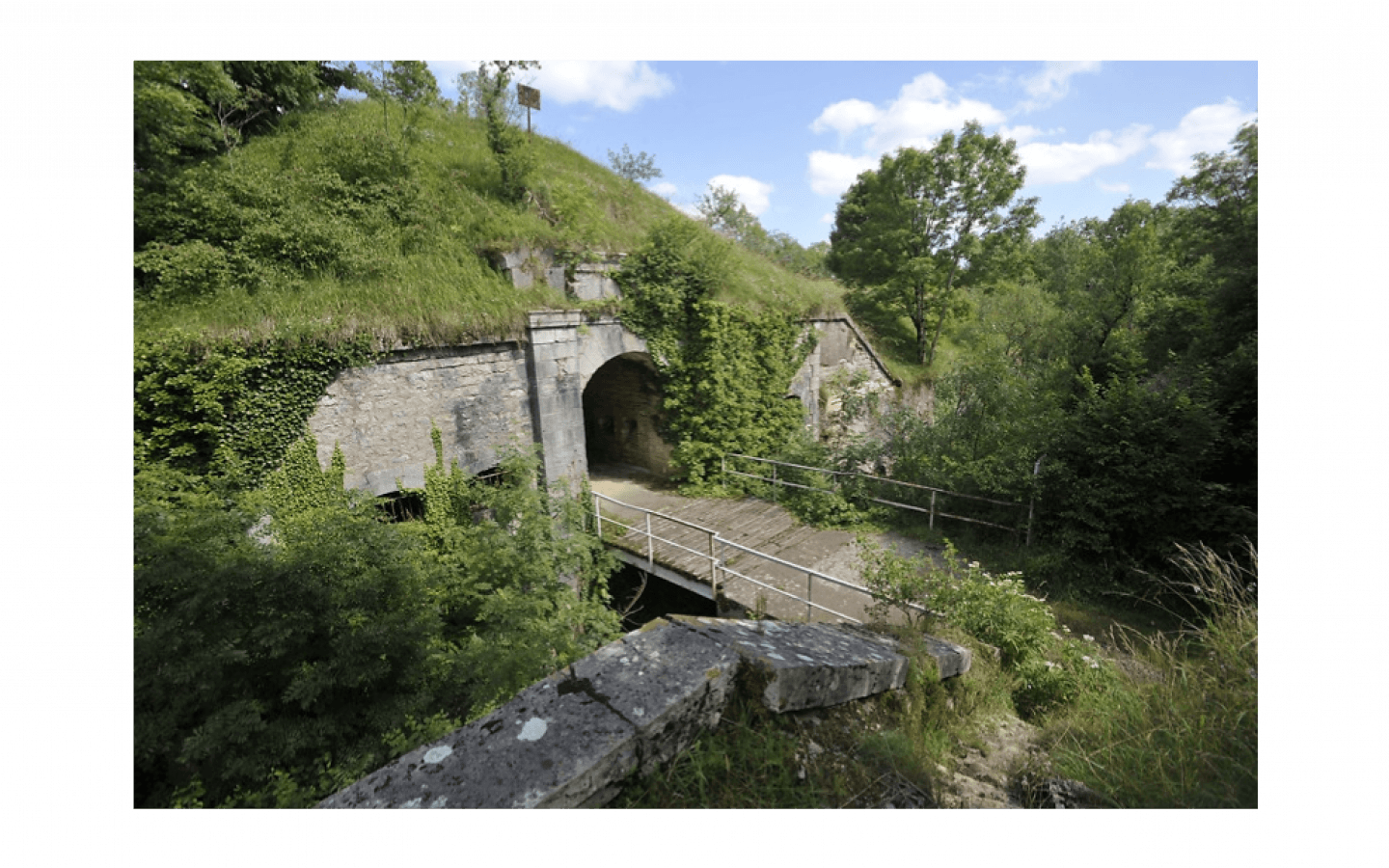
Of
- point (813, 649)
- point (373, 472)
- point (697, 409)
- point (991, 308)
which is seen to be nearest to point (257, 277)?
point (373, 472)

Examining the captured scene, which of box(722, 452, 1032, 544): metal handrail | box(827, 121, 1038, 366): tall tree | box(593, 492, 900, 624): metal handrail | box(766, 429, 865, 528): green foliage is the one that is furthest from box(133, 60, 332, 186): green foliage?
box(827, 121, 1038, 366): tall tree

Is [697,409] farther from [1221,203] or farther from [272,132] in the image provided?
[1221,203]

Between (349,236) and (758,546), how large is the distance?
695cm

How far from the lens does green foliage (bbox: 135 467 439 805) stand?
3180 mm

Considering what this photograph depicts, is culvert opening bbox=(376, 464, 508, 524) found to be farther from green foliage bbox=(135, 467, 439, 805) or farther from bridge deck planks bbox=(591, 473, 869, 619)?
green foliage bbox=(135, 467, 439, 805)

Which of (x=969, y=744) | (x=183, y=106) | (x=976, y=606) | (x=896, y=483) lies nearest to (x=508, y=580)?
(x=976, y=606)

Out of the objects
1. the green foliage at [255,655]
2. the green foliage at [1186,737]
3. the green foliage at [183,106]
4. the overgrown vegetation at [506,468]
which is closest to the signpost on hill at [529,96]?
the overgrown vegetation at [506,468]

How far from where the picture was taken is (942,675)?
286cm

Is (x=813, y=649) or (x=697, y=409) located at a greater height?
(x=697, y=409)

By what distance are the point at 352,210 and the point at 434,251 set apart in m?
1.12

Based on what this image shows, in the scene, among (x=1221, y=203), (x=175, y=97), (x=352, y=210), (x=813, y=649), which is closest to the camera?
(x=813, y=649)

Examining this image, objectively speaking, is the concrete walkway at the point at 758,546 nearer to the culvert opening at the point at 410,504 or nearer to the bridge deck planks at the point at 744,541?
the bridge deck planks at the point at 744,541

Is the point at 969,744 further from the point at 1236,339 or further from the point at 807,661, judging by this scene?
the point at 1236,339

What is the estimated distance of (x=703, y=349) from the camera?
32.7 feet
